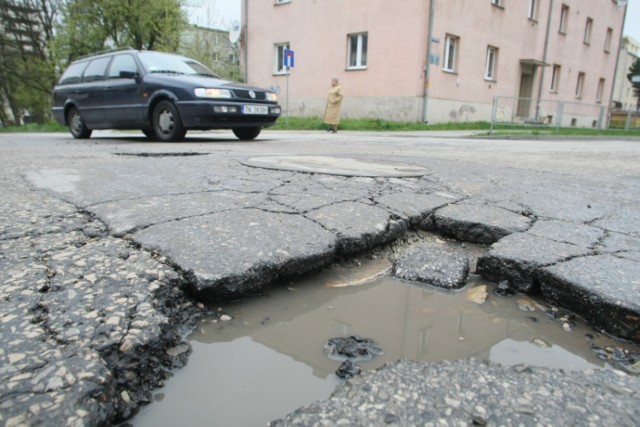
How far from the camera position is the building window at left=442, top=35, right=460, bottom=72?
16016mm

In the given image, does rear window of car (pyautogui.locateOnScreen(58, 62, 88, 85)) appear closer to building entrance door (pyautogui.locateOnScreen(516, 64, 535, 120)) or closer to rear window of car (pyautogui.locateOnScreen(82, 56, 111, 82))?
rear window of car (pyautogui.locateOnScreen(82, 56, 111, 82))

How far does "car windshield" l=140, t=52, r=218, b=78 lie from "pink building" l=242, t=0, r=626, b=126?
7.85m

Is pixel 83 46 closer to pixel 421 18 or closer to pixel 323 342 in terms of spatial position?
pixel 421 18

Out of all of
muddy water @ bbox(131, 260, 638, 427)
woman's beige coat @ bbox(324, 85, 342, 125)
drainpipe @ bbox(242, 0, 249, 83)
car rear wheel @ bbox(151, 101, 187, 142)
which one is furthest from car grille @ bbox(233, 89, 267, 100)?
drainpipe @ bbox(242, 0, 249, 83)

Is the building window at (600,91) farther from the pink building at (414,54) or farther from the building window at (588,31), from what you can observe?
the pink building at (414,54)

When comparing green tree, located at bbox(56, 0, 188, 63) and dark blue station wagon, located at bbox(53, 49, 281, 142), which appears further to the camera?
green tree, located at bbox(56, 0, 188, 63)

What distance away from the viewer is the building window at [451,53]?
631 inches

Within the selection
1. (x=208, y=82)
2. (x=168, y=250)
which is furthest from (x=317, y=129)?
(x=168, y=250)

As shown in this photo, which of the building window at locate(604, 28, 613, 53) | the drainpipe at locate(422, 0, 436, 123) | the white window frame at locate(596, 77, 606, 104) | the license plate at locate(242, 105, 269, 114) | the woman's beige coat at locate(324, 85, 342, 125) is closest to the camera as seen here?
the license plate at locate(242, 105, 269, 114)

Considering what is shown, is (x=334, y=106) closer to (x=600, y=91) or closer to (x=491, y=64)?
(x=491, y=64)

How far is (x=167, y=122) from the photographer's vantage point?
698 cm

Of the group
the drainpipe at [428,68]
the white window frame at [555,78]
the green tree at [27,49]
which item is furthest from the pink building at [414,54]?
the green tree at [27,49]

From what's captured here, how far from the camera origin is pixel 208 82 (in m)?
6.82

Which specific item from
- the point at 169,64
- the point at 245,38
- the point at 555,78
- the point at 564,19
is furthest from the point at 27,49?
the point at 564,19
